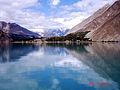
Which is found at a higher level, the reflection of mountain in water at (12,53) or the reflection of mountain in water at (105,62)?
the reflection of mountain in water at (105,62)

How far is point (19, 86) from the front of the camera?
30.2m

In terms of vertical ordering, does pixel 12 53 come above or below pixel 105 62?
below

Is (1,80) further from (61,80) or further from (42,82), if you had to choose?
(61,80)

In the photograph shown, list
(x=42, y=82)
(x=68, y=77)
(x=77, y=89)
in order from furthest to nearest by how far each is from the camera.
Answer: (x=68, y=77), (x=42, y=82), (x=77, y=89)

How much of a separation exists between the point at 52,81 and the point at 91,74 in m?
7.76

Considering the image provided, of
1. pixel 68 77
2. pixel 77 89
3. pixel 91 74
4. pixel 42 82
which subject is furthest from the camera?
pixel 91 74

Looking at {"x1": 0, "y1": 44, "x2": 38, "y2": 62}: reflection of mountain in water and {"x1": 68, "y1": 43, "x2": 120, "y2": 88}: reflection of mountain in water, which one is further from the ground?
{"x1": 68, "y1": 43, "x2": 120, "y2": 88}: reflection of mountain in water

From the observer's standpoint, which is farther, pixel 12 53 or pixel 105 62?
pixel 12 53

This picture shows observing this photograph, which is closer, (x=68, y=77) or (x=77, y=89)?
(x=77, y=89)

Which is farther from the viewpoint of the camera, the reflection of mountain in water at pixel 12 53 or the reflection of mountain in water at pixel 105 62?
the reflection of mountain in water at pixel 12 53

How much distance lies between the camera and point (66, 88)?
95.5 feet

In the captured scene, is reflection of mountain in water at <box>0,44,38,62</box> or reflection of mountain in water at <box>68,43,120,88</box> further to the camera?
reflection of mountain in water at <box>0,44,38,62</box>

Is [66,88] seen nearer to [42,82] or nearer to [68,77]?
[42,82]

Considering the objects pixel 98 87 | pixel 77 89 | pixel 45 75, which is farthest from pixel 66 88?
pixel 45 75
